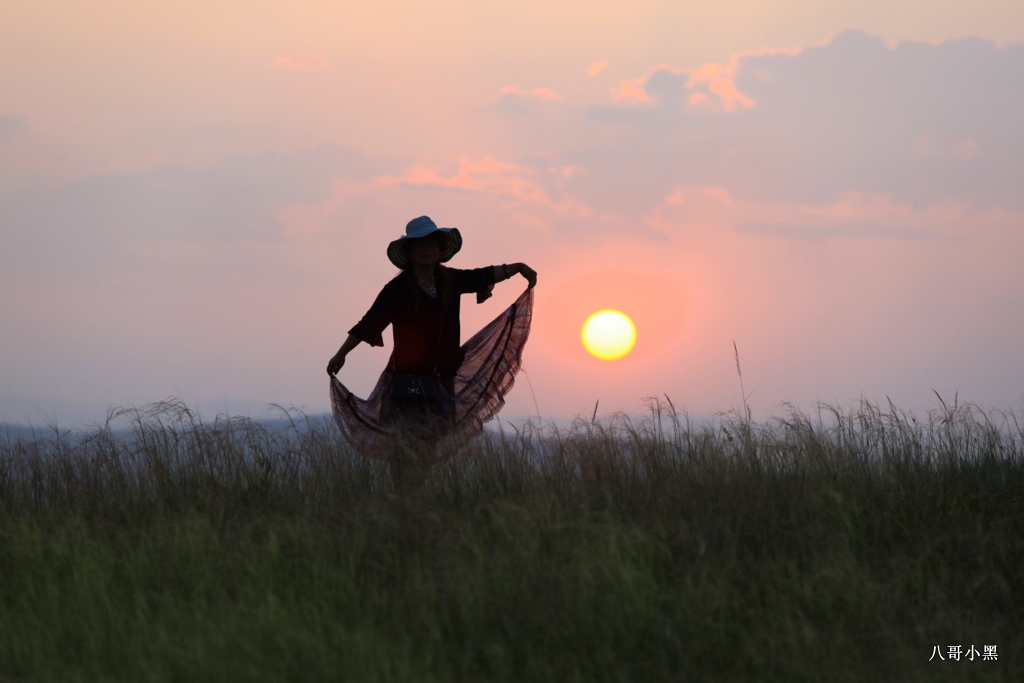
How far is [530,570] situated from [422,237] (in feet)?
8.25

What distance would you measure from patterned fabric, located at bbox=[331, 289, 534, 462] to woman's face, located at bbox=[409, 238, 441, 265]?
808 mm

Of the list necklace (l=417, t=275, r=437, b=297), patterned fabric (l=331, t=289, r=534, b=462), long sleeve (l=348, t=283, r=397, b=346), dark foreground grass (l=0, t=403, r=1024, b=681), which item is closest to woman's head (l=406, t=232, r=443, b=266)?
necklace (l=417, t=275, r=437, b=297)

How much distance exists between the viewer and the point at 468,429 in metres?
6.04

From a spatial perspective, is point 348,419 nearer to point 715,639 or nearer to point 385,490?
point 385,490

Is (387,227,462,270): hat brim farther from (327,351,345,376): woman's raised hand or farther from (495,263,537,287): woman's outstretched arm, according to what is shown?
(327,351,345,376): woman's raised hand

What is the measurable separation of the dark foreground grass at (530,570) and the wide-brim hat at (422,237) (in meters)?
1.42

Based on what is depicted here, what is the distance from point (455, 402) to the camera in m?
5.96

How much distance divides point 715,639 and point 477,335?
11.2ft

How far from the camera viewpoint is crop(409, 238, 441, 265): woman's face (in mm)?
5570

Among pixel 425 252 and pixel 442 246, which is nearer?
pixel 425 252

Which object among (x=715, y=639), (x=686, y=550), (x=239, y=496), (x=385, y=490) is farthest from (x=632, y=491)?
(x=239, y=496)

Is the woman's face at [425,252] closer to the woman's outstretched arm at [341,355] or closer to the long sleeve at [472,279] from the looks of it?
the long sleeve at [472,279]

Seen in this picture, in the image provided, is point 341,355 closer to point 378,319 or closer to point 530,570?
point 378,319

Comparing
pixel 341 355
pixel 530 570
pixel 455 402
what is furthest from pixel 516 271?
pixel 530 570
